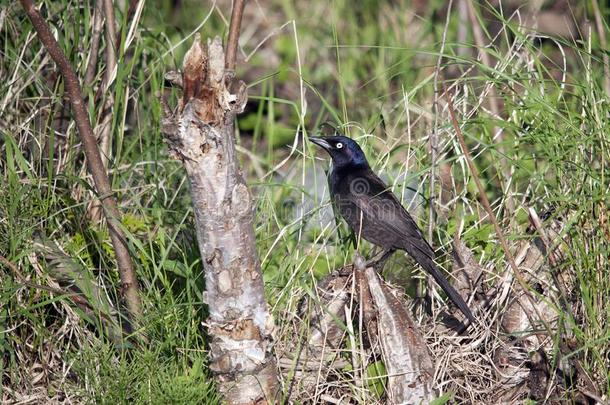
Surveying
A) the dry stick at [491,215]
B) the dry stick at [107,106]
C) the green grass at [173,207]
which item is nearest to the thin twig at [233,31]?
the green grass at [173,207]

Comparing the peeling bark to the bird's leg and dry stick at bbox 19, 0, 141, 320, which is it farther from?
dry stick at bbox 19, 0, 141, 320

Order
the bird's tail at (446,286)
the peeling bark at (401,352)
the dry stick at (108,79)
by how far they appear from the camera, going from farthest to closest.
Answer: the dry stick at (108,79), the bird's tail at (446,286), the peeling bark at (401,352)

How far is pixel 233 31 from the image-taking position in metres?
3.49

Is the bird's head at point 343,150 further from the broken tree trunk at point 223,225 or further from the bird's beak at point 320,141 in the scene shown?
the broken tree trunk at point 223,225

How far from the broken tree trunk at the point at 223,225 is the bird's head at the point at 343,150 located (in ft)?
4.45

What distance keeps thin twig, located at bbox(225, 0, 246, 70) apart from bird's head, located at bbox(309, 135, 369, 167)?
134cm

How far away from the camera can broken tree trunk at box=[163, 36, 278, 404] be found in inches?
129

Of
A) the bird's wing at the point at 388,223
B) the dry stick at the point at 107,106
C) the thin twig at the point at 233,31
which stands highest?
the thin twig at the point at 233,31

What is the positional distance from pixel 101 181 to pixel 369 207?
4.71 feet

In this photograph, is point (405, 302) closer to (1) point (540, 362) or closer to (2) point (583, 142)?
(1) point (540, 362)

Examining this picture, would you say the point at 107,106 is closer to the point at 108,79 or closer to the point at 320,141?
the point at 108,79

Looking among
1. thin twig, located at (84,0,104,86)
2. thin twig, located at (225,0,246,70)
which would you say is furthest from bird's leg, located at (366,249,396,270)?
thin twig, located at (84,0,104,86)

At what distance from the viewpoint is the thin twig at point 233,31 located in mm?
3434

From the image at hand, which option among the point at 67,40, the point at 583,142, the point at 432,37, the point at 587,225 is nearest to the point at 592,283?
the point at 587,225
